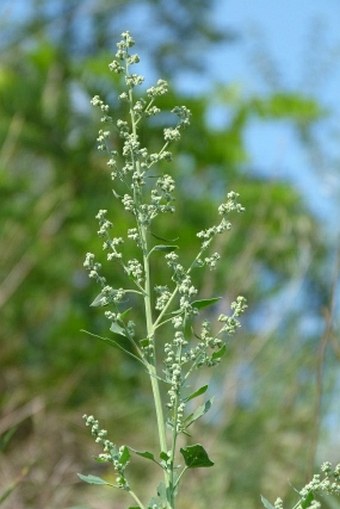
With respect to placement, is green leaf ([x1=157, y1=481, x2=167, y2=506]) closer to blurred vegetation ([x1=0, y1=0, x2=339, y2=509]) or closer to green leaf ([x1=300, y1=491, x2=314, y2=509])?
green leaf ([x1=300, y1=491, x2=314, y2=509])

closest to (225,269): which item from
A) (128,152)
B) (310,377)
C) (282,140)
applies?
(282,140)

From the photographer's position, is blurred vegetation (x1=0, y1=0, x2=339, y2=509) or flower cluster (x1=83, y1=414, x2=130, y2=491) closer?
flower cluster (x1=83, y1=414, x2=130, y2=491)

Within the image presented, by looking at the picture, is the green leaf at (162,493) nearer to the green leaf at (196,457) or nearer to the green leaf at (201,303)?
the green leaf at (196,457)

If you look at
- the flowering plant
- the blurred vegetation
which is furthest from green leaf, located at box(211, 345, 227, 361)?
the blurred vegetation

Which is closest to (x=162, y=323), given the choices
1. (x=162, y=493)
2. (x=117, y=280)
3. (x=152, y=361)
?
(x=152, y=361)

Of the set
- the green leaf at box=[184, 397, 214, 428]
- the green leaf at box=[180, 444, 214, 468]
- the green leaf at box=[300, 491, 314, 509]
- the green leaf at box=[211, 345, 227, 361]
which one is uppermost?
the green leaf at box=[211, 345, 227, 361]

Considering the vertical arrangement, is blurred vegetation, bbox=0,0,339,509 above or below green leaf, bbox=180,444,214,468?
above

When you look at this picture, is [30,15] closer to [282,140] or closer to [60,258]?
[60,258]
